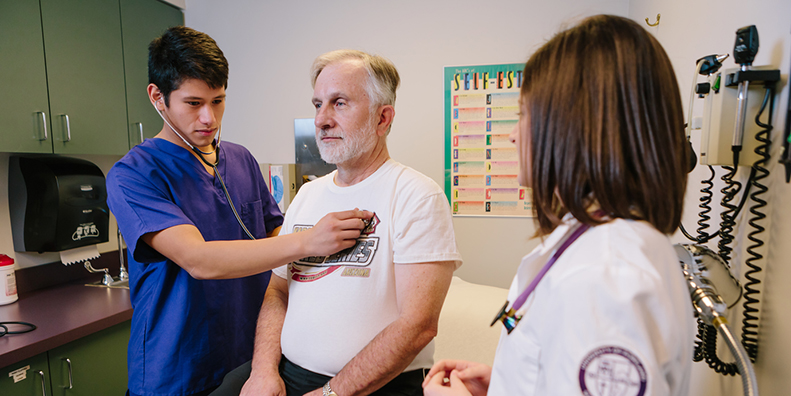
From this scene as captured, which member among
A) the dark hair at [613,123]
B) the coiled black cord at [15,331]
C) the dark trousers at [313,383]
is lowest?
the coiled black cord at [15,331]

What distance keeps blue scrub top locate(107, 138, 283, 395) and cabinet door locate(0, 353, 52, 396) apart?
563 mm

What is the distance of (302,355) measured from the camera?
119 centimetres

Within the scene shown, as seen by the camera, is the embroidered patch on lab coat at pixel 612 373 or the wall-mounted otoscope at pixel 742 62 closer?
the embroidered patch on lab coat at pixel 612 373

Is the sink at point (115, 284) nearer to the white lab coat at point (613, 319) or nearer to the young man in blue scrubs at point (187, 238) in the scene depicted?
the young man in blue scrubs at point (187, 238)

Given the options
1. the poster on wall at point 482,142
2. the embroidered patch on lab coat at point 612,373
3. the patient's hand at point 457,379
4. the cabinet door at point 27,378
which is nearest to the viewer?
the embroidered patch on lab coat at point 612,373

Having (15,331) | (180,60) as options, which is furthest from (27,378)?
(180,60)

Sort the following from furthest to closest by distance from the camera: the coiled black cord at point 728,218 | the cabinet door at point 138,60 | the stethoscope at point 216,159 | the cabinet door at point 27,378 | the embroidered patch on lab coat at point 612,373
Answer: the cabinet door at point 138,60 → the cabinet door at point 27,378 → the stethoscope at point 216,159 → the coiled black cord at point 728,218 → the embroidered patch on lab coat at point 612,373

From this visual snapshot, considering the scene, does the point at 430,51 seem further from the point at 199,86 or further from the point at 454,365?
the point at 454,365

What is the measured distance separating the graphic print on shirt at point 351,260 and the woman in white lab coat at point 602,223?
58cm

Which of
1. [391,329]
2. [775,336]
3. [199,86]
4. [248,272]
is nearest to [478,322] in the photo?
[391,329]

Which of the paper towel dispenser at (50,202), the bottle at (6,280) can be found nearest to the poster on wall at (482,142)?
the paper towel dispenser at (50,202)

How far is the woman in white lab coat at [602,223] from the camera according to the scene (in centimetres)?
47

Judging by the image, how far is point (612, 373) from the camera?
0.47 meters

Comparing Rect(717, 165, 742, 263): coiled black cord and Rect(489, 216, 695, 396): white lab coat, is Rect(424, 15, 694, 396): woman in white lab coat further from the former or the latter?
Rect(717, 165, 742, 263): coiled black cord
